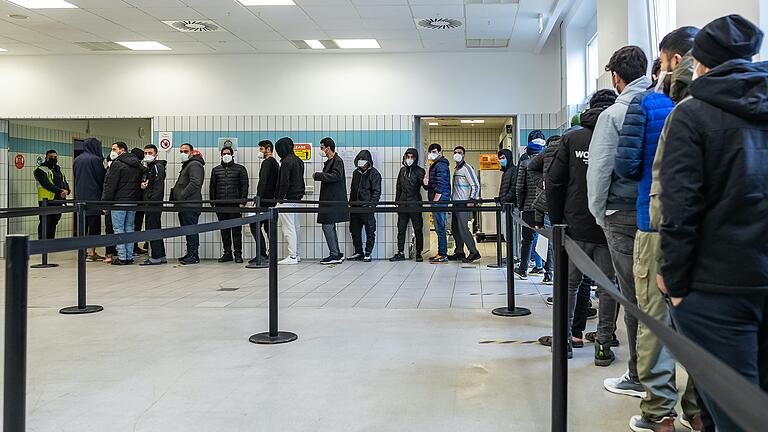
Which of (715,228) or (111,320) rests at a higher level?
(715,228)

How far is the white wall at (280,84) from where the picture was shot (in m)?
9.30

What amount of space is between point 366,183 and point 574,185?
5.80 metres

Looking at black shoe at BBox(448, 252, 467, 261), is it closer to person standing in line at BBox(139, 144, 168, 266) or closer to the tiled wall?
the tiled wall

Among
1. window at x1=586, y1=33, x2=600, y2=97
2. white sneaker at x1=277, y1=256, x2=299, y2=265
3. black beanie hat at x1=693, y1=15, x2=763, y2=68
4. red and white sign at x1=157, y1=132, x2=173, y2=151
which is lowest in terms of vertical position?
white sneaker at x1=277, y1=256, x2=299, y2=265

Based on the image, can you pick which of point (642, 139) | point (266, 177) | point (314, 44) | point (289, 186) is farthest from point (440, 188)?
point (642, 139)

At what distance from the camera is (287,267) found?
812cm

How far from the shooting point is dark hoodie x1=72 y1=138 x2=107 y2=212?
897cm

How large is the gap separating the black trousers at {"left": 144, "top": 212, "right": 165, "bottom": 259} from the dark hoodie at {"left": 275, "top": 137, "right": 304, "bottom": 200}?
76.0 inches

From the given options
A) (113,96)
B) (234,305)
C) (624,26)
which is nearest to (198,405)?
(234,305)

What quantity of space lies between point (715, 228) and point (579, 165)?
165cm

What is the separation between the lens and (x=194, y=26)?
8.10m

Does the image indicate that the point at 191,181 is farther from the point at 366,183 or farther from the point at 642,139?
the point at 642,139

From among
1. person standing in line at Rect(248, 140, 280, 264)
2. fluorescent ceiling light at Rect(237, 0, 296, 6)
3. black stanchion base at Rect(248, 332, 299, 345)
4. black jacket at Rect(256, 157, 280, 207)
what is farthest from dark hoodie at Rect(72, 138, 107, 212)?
black stanchion base at Rect(248, 332, 299, 345)

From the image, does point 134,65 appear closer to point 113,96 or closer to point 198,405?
point 113,96
